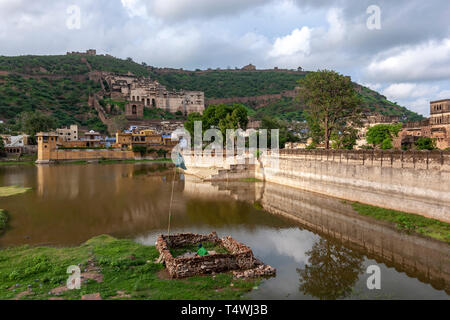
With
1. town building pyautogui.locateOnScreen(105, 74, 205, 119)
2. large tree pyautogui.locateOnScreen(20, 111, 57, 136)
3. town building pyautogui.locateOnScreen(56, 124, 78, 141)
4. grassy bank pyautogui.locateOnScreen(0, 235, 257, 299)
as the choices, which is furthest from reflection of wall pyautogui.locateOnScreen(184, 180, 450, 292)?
town building pyautogui.locateOnScreen(105, 74, 205, 119)

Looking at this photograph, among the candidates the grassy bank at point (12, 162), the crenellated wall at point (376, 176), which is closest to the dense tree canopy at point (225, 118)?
the crenellated wall at point (376, 176)

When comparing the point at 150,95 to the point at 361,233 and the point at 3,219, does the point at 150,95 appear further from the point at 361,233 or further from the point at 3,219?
the point at 361,233

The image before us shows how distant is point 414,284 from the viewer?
11461 mm

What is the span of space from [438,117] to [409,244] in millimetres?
43112

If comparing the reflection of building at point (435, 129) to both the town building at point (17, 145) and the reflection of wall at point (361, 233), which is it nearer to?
the reflection of wall at point (361, 233)

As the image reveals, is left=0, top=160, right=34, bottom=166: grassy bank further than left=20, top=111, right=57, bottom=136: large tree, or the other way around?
left=20, top=111, right=57, bottom=136: large tree

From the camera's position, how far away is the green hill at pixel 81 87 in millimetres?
104875

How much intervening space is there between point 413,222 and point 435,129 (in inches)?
1486

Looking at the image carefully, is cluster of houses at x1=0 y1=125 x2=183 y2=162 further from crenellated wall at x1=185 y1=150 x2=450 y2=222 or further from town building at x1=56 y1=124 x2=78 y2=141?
crenellated wall at x1=185 y1=150 x2=450 y2=222

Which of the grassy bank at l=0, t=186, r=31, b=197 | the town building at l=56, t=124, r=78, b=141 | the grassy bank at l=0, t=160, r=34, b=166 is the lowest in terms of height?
the grassy bank at l=0, t=186, r=31, b=197

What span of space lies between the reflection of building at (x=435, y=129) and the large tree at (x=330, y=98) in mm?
16287

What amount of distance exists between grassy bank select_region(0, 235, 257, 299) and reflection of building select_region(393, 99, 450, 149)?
44.8 metres

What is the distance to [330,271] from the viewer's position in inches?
497

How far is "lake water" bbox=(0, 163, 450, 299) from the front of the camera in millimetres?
11461
